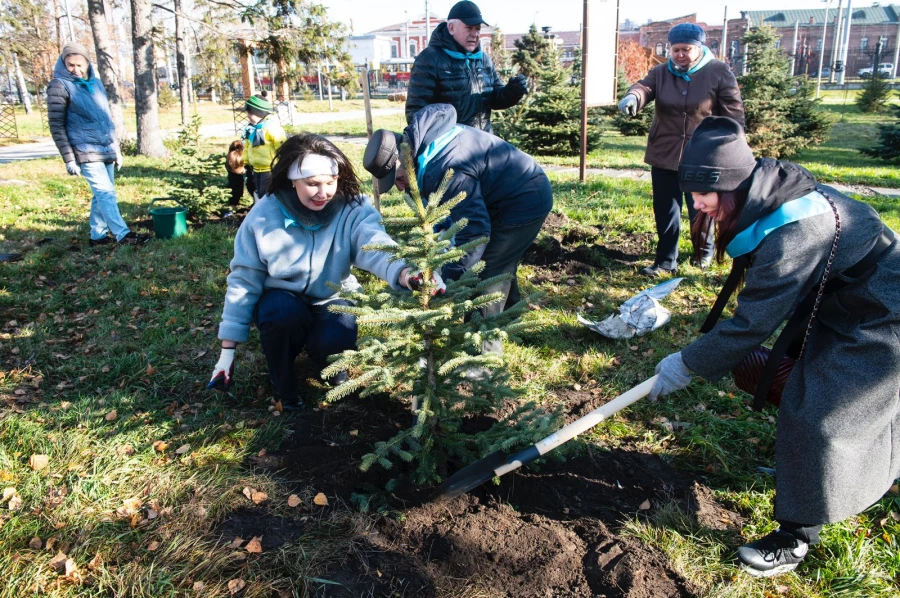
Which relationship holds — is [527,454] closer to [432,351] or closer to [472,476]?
[472,476]

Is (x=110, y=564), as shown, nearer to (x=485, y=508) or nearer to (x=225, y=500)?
(x=225, y=500)

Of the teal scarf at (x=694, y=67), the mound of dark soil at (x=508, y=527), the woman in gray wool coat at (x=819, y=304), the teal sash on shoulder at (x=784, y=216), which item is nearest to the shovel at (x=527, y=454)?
the mound of dark soil at (x=508, y=527)

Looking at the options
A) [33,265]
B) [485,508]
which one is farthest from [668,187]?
[33,265]

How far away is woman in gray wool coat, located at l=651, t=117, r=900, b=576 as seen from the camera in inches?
81.4

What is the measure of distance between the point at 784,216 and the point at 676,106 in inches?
129

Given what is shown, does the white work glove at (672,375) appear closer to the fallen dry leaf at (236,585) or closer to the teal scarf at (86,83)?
the fallen dry leaf at (236,585)

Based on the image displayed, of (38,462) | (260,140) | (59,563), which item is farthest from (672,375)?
(260,140)

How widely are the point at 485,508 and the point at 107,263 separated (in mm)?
4807

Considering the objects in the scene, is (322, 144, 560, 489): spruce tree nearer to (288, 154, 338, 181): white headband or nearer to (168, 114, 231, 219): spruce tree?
(288, 154, 338, 181): white headband

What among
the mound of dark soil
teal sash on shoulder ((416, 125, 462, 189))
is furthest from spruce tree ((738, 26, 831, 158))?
the mound of dark soil

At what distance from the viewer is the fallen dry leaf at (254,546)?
7.90 feet

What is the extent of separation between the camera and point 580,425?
7.93ft

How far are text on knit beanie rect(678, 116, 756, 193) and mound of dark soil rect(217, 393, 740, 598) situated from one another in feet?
4.52

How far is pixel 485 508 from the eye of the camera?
2658 mm
